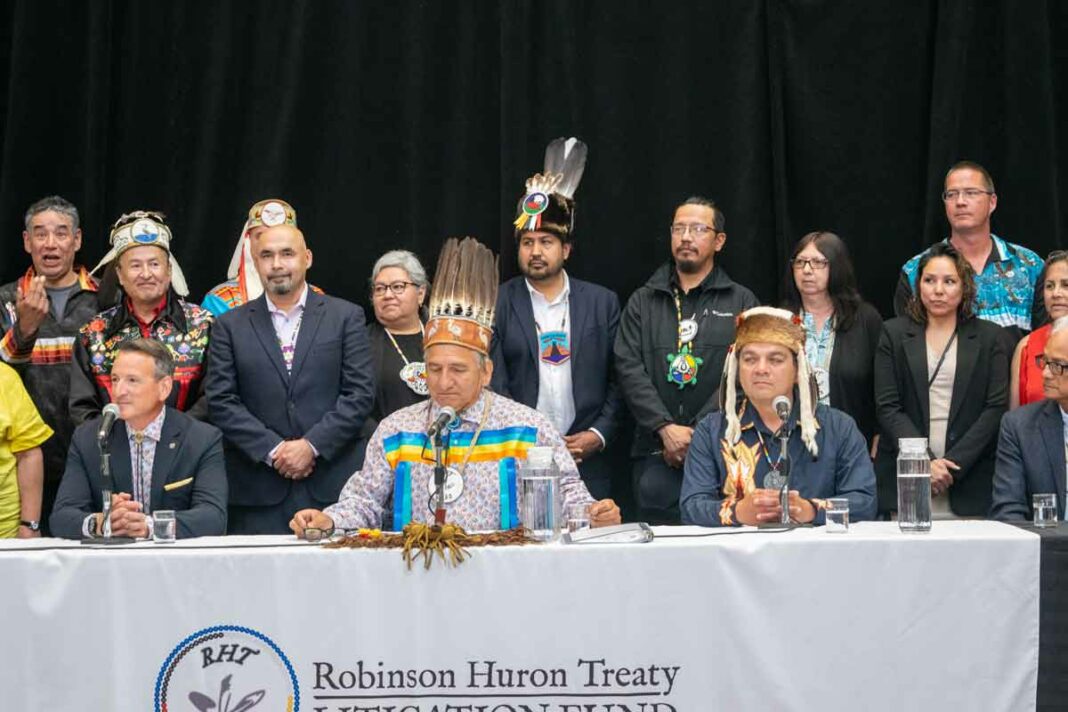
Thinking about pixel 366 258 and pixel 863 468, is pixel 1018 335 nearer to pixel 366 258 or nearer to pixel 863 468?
pixel 863 468

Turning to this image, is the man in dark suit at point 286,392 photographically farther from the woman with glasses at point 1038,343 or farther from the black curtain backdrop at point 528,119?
the woman with glasses at point 1038,343

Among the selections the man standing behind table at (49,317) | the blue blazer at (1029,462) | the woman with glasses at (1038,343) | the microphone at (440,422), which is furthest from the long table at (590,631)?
the man standing behind table at (49,317)

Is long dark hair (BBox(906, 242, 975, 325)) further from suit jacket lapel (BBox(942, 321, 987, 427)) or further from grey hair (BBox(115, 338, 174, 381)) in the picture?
grey hair (BBox(115, 338, 174, 381))

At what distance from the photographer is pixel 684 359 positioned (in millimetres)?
6125

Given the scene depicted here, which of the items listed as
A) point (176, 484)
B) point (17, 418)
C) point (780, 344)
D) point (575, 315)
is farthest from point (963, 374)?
point (17, 418)

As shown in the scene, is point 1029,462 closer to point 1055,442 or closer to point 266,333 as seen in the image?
point 1055,442

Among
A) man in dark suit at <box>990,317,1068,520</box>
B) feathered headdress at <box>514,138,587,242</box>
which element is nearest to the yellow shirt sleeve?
feathered headdress at <box>514,138,587,242</box>

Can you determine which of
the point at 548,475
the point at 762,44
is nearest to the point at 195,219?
the point at 762,44

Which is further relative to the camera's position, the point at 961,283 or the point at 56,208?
the point at 56,208

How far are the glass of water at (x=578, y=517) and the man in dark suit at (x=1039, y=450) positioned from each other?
1.45 m

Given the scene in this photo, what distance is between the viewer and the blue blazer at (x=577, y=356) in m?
6.21

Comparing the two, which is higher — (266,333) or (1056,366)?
(266,333)

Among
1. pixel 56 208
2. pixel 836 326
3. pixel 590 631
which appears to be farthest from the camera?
pixel 56 208

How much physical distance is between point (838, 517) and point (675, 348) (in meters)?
2.03
